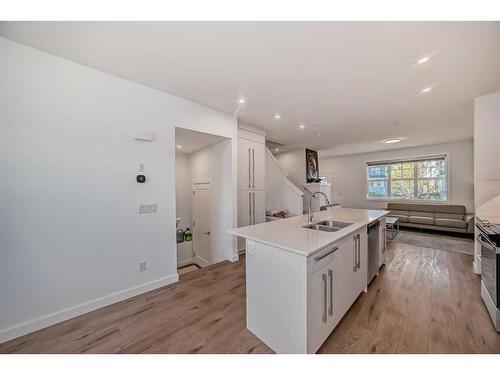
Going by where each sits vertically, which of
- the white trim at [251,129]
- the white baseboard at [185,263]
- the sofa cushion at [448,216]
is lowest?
the white baseboard at [185,263]

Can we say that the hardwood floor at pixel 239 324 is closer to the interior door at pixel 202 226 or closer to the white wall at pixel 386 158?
the interior door at pixel 202 226

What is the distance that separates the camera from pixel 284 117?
356cm

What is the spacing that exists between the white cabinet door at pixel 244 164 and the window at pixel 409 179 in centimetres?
572

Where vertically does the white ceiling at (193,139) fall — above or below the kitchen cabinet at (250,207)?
above

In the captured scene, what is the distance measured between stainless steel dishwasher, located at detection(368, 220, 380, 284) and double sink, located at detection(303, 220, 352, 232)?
410 millimetres

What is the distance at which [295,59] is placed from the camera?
192cm

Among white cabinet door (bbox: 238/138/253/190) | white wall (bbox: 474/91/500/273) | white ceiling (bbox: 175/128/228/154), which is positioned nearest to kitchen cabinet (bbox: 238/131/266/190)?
white cabinet door (bbox: 238/138/253/190)

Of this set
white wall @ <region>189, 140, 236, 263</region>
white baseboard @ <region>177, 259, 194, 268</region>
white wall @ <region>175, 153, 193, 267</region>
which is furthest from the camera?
white wall @ <region>175, 153, 193, 267</region>

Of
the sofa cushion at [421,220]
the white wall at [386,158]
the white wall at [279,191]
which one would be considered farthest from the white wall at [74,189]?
the white wall at [386,158]

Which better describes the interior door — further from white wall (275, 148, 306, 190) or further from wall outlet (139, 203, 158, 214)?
white wall (275, 148, 306, 190)

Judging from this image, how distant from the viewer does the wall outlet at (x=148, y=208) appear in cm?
238

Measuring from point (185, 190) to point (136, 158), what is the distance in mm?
2388

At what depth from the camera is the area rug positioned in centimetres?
405

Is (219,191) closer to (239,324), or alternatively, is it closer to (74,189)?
(74,189)
